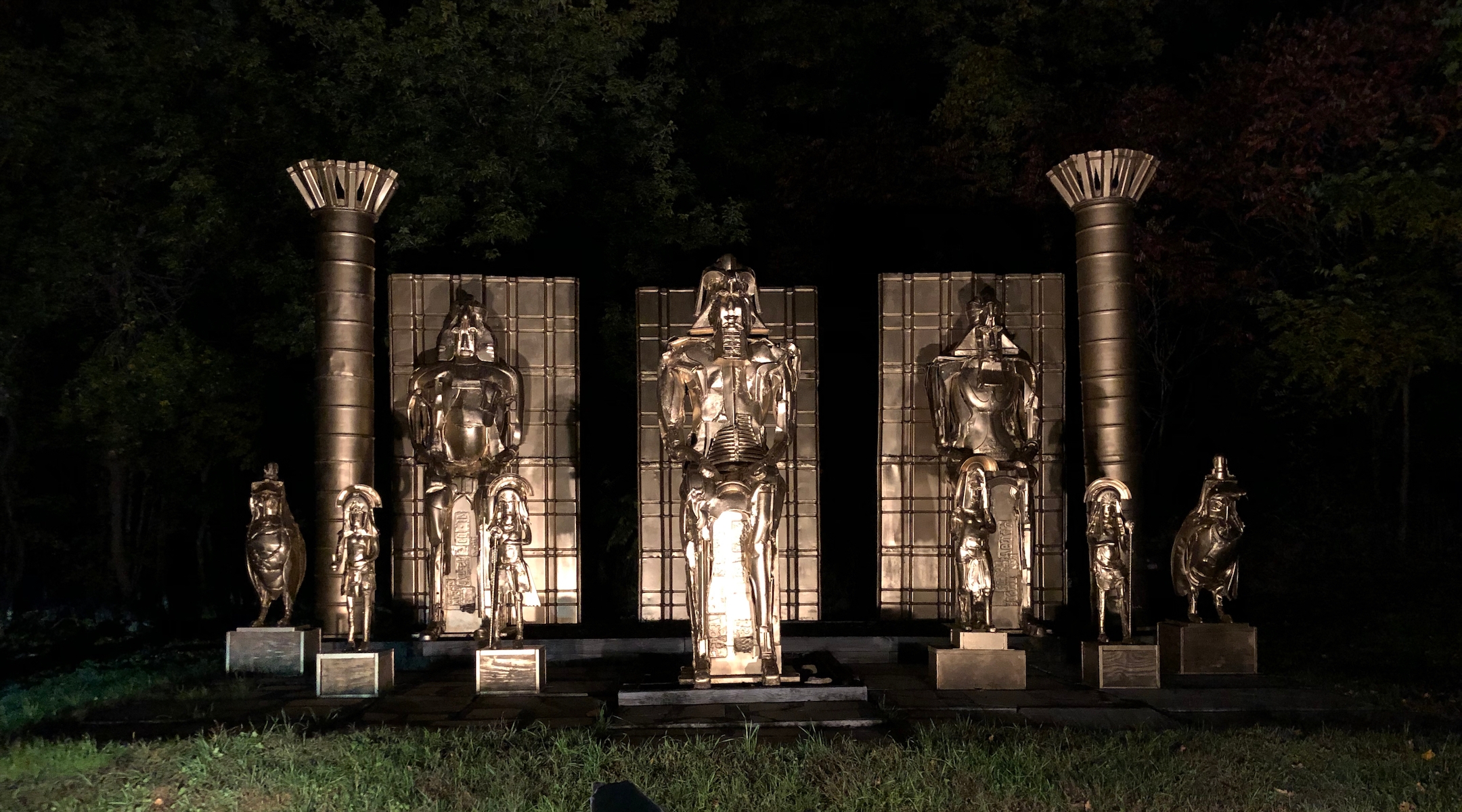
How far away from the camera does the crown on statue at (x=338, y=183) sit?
11.6 metres

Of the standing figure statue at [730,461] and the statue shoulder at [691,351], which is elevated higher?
the statue shoulder at [691,351]

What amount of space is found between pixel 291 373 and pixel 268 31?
4.76 meters

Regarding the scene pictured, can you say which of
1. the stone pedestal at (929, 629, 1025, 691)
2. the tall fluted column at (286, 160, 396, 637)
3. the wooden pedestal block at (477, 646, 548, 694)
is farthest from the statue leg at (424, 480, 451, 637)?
the stone pedestal at (929, 629, 1025, 691)

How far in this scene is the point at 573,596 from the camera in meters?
12.7

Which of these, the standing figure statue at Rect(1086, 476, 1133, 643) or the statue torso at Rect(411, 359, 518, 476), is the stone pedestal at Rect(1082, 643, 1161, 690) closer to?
the standing figure statue at Rect(1086, 476, 1133, 643)

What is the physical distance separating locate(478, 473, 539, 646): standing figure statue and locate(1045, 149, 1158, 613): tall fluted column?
5.27 metres

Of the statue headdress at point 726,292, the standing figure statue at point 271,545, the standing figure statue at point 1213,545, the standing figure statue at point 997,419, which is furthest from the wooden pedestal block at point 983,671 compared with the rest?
the standing figure statue at point 271,545

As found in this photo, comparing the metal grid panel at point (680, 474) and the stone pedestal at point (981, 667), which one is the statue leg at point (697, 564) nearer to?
the stone pedestal at point (981, 667)

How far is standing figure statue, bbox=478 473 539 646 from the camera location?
970cm

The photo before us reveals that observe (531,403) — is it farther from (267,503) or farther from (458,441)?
(267,503)

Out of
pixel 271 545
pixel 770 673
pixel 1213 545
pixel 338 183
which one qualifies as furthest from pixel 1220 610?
pixel 338 183

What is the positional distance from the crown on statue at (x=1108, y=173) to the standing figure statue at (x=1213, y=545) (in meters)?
2.80

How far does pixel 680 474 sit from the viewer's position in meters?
12.6

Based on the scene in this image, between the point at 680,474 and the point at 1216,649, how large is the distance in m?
5.32
